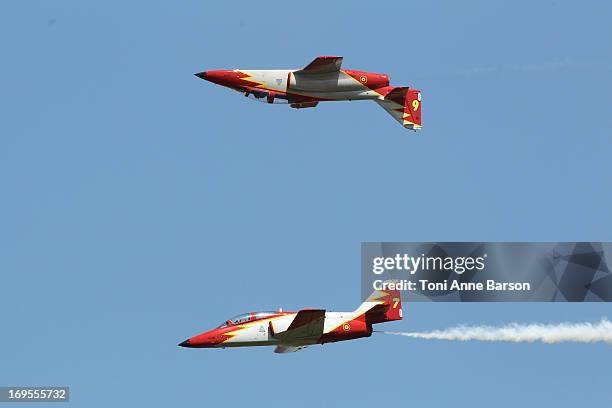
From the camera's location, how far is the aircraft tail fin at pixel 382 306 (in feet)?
284

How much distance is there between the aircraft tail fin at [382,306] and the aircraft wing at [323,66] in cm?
1177

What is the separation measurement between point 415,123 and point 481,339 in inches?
507

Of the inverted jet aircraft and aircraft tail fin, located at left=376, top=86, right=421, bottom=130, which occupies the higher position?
aircraft tail fin, located at left=376, top=86, right=421, bottom=130

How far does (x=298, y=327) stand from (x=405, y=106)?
597 inches

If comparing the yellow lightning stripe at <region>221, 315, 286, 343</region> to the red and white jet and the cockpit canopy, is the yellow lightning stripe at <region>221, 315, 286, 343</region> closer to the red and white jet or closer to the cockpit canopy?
the cockpit canopy

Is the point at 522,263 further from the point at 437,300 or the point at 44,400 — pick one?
the point at 44,400

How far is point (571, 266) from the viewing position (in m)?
93.8

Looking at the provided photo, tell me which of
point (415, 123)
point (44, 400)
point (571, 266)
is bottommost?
point (44, 400)

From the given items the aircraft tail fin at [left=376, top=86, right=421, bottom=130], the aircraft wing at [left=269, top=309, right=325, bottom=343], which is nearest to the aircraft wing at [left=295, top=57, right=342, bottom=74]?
the aircraft tail fin at [left=376, top=86, right=421, bottom=130]

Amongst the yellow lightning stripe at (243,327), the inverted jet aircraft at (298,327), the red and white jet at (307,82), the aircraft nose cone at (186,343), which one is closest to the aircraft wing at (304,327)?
the inverted jet aircraft at (298,327)

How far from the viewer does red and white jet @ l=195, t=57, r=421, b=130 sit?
90375mm

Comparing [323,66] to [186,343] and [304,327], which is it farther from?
[186,343]

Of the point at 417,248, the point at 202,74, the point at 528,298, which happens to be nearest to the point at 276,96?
the point at 202,74

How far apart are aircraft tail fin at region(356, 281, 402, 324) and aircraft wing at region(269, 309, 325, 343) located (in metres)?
2.34
